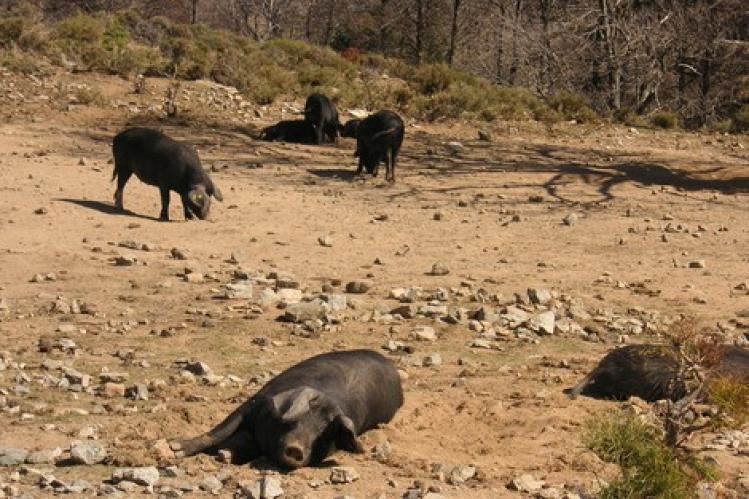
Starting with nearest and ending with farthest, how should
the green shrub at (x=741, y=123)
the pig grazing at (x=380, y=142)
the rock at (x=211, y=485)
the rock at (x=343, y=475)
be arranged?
the rock at (x=211, y=485)
the rock at (x=343, y=475)
the pig grazing at (x=380, y=142)
the green shrub at (x=741, y=123)

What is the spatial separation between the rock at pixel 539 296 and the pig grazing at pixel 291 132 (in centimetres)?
986

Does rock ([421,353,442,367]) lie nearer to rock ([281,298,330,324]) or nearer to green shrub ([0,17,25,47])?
rock ([281,298,330,324])

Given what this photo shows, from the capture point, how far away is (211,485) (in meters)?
5.84

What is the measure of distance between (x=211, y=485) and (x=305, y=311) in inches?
153

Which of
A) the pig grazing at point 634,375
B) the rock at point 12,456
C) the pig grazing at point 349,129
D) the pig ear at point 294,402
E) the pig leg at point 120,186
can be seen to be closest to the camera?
the rock at point 12,456

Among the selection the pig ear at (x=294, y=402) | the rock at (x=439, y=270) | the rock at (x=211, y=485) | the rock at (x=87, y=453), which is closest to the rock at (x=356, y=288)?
the rock at (x=439, y=270)

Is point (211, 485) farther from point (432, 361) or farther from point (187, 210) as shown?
point (187, 210)

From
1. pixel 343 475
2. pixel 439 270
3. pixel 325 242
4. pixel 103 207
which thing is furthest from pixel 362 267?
pixel 343 475

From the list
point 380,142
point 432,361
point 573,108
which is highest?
point 573,108

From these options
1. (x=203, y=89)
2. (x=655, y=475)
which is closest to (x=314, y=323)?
(x=655, y=475)

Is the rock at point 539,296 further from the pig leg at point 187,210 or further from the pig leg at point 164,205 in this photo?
the pig leg at point 164,205

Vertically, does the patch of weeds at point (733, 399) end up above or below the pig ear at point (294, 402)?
above

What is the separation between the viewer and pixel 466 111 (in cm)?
2331

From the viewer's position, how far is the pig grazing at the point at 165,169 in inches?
552
